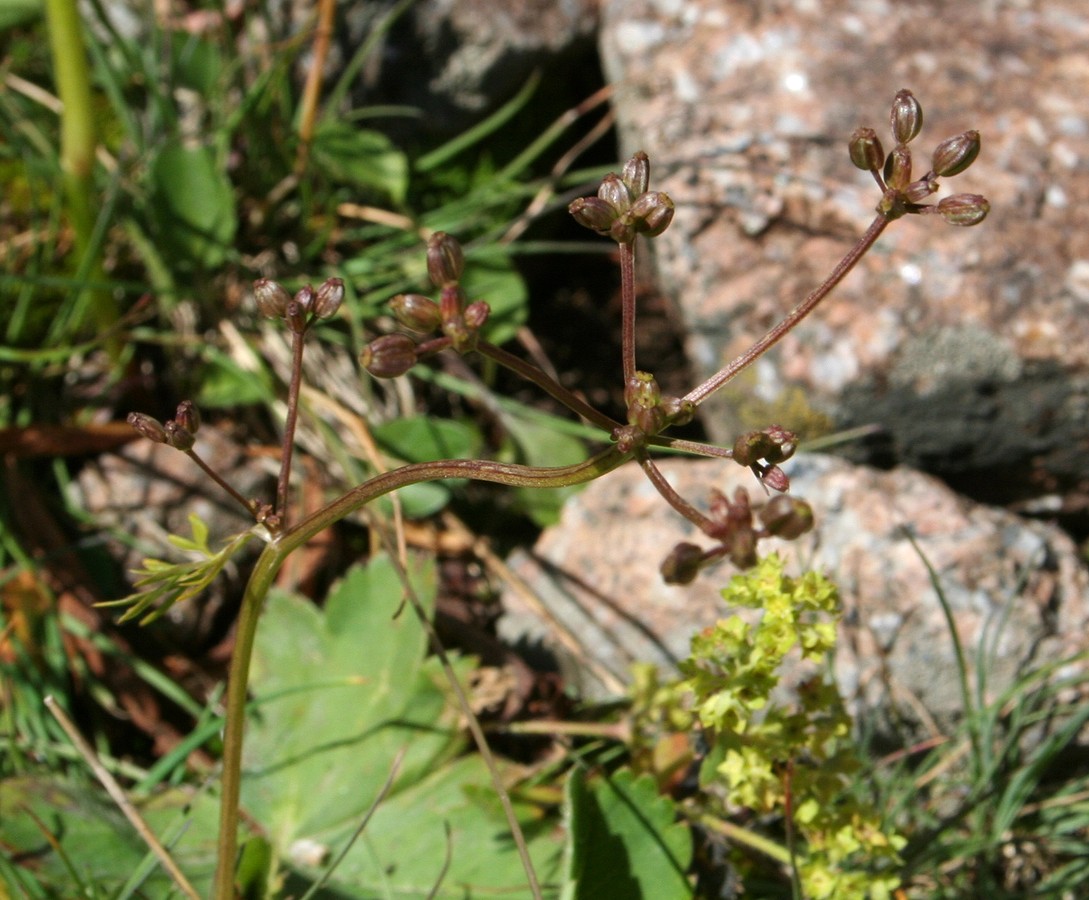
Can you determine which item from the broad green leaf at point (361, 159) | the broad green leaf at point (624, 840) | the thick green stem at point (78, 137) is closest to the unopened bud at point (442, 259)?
the broad green leaf at point (624, 840)

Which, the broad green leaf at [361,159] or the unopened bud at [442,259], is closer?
the unopened bud at [442,259]

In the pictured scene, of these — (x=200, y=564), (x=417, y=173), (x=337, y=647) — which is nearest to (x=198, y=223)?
(x=417, y=173)

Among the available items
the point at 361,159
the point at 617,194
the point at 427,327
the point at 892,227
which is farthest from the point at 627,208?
the point at 361,159

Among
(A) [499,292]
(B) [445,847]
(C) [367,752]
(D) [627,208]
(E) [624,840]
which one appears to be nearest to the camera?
(D) [627,208]

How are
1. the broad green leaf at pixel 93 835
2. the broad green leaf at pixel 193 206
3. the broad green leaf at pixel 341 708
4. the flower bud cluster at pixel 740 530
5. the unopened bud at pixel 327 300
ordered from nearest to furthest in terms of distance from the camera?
the flower bud cluster at pixel 740 530
the unopened bud at pixel 327 300
the broad green leaf at pixel 93 835
the broad green leaf at pixel 341 708
the broad green leaf at pixel 193 206

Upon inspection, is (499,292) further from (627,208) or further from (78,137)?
(627,208)

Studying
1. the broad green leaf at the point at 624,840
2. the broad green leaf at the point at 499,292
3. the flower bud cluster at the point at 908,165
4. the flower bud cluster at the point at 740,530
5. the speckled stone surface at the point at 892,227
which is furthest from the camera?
the broad green leaf at the point at 499,292

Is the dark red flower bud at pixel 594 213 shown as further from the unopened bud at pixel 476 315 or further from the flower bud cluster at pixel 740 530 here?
the flower bud cluster at pixel 740 530

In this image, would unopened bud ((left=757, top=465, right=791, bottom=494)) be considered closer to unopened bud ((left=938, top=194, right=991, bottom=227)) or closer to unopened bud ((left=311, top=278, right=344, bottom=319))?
unopened bud ((left=938, top=194, right=991, bottom=227))

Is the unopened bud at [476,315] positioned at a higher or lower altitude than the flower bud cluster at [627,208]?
lower
